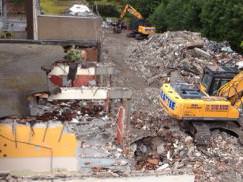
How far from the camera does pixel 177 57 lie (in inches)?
1015

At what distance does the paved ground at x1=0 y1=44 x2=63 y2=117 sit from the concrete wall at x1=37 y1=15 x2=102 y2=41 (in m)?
9.07

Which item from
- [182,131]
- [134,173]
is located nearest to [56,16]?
[182,131]

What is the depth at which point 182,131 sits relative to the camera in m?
15.9

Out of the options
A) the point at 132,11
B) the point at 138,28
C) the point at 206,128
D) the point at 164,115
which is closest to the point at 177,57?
the point at 164,115

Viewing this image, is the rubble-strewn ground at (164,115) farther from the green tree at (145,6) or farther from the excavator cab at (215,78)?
the green tree at (145,6)

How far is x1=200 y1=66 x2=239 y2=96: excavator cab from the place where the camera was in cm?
1565

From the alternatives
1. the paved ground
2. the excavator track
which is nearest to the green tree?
the excavator track

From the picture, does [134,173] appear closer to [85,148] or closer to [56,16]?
[85,148]

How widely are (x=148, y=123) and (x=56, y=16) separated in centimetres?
735

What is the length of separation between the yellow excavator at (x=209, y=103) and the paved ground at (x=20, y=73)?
14.5 feet

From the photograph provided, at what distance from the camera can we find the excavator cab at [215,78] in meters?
15.6

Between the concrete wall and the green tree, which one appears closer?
the concrete wall

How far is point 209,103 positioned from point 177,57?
11.0 metres

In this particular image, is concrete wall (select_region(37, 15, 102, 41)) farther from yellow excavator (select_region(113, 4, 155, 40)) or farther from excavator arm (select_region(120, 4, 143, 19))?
excavator arm (select_region(120, 4, 143, 19))
